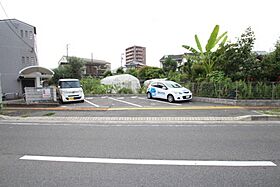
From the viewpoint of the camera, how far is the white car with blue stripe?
1380 centimetres

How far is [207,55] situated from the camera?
52.4ft

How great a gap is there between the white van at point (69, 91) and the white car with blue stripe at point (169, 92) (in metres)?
6.12

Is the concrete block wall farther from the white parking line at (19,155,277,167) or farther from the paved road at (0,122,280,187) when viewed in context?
the white parking line at (19,155,277,167)

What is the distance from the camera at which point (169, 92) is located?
46.4 ft

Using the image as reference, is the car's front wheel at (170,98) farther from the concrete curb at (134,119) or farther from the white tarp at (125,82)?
the white tarp at (125,82)

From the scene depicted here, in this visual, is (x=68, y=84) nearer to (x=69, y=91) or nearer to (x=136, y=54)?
(x=69, y=91)

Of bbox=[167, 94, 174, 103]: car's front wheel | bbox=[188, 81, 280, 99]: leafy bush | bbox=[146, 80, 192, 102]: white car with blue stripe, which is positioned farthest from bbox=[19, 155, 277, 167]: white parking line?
bbox=[167, 94, 174, 103]: car's front wheel

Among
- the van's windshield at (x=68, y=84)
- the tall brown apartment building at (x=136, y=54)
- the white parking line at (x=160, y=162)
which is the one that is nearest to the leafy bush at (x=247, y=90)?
the white parking line at (x=160, y=162)

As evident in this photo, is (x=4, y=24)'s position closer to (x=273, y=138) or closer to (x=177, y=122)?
(x=177, y=122)

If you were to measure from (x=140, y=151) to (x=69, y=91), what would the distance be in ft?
37.9

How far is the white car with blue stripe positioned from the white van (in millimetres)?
6121

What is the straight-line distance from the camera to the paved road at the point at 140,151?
347 centimetres

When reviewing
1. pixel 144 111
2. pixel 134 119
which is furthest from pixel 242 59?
pixel 134 119

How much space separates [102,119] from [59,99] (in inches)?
335
